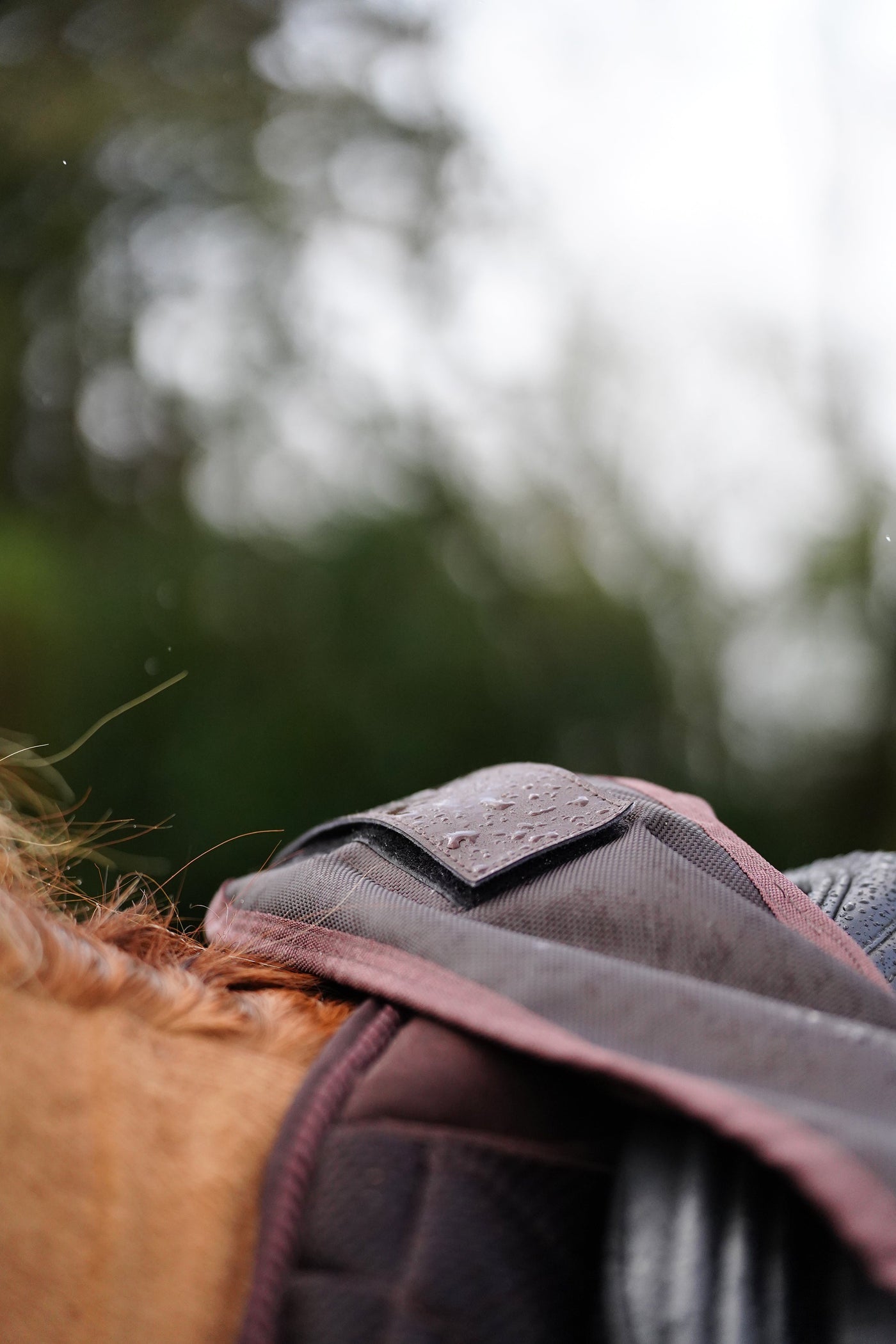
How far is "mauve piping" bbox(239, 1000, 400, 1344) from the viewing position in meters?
0.42

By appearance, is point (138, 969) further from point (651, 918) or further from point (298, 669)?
point (298, 669)

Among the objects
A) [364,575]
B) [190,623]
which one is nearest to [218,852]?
[190,623]

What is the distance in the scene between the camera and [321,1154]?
1.50 ft

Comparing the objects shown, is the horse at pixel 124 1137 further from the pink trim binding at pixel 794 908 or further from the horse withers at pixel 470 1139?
the pink trim binding at pixel 794 908

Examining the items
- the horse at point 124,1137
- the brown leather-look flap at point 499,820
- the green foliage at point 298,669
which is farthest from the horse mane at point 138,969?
the green foliage at point 298,669

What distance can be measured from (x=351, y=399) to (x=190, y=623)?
57.3 inches

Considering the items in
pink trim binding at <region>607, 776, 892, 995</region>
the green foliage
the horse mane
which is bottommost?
the green foliage

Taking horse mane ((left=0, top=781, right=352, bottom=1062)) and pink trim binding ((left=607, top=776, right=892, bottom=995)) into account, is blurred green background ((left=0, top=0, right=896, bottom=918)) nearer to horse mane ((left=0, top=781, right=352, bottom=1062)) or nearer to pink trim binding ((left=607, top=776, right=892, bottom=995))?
horse mane ((left=0, top=781, right=352, bottom=1062))

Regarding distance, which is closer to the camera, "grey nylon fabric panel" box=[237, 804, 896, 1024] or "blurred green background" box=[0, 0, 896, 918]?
"grey nylon fabric panel" box=[237, 804, 896, 1024]

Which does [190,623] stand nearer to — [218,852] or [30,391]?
[218,852]

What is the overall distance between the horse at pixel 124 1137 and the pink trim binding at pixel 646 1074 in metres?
0.06

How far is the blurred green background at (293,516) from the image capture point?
3805 millimetres

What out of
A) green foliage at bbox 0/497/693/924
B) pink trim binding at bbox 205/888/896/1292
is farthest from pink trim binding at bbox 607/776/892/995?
green foliage at bbox 0/497/693/924

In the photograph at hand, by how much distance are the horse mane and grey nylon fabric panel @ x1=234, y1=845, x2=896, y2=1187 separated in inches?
3.0
